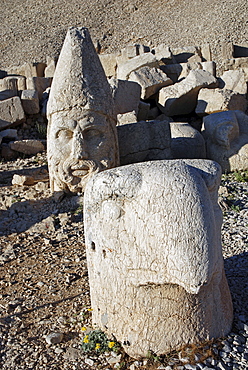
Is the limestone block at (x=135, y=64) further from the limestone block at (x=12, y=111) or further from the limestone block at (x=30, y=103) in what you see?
the limestone block at (x=12, y=111)

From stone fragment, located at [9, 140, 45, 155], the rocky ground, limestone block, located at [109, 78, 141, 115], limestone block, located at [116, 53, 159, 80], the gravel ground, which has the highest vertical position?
the gravel ground

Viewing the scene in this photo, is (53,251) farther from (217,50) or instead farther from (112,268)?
(217,50)

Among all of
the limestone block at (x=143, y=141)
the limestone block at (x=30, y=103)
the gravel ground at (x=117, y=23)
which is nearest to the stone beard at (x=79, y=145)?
the limestone block at (x=143, y=141)

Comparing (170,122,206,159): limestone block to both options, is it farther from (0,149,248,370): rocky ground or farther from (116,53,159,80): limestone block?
(116,53,159,80): limestone block

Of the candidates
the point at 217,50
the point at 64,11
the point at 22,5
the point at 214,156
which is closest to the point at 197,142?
the point at 214,156

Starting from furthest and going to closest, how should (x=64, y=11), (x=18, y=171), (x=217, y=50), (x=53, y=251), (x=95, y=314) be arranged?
1. (x=64, y=11)
2. (x=217, y=50)
3. (x=18, y=171)
4. (x=53, y=251)
5. (x=95, y=314)

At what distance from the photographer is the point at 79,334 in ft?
9.68

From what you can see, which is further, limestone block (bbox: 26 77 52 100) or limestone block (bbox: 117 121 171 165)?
limestone block (bbox: 26 77 52 100)

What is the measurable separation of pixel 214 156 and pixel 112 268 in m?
4.86

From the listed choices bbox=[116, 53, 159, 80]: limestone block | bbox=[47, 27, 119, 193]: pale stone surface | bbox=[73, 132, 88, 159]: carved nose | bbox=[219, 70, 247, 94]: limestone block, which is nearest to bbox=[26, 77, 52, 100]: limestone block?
bbox=[116, 53, 159, 80]: limestone block

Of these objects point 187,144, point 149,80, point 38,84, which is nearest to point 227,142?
point 187,144

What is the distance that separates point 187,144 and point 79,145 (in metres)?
2.15

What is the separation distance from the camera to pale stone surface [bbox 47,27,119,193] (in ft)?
17.8

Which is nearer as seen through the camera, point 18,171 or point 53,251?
point 53,251
